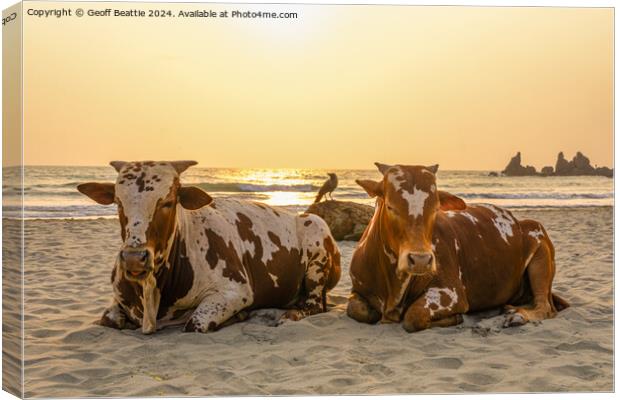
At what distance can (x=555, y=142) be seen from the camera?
5930mm

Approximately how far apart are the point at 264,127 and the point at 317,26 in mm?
780

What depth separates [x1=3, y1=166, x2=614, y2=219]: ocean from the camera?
17.1 ft

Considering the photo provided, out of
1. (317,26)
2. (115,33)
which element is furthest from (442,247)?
(115,33)

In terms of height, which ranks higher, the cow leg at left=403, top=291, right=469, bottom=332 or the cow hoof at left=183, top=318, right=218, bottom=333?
the cow leg at left=403, top=291, right=469, bottom=332

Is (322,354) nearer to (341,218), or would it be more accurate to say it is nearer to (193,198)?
(193,198)

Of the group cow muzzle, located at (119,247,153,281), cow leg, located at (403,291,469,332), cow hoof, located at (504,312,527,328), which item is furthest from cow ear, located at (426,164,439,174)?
cow muzzle, located at (119,247,153,281)

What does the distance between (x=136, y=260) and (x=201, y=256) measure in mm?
947

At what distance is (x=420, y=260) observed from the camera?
5.45 m

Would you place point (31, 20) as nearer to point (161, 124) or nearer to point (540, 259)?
point (161, 124)

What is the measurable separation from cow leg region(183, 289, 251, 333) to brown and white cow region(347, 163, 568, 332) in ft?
2.86

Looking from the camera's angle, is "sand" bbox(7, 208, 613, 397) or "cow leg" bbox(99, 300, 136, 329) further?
"cow leg" bbox(99, 300, 136, 329)

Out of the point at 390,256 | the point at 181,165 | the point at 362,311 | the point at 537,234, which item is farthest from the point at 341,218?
the point at 181,165

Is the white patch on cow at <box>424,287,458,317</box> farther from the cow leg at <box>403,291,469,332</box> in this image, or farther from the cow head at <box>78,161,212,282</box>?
the cow head at <box>78,161,212,282</box>

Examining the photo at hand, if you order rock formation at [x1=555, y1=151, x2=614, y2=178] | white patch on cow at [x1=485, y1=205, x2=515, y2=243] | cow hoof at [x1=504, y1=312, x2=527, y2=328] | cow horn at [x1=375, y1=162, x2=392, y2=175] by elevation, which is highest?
rock formation at [x1=555, y1=151, x2=614, y2=178]
